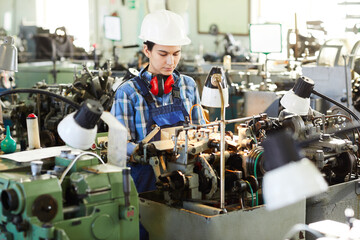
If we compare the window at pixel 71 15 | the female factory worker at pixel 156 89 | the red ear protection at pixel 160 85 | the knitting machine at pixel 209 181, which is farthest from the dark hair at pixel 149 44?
the window at pixel 71 15

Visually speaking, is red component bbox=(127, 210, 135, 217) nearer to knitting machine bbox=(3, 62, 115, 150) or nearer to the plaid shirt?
the plaid shirt

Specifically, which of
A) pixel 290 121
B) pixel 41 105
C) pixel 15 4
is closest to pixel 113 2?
pixel 15 4

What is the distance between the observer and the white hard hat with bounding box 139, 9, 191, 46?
2.51 meters

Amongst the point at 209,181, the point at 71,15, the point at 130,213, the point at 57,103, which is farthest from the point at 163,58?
the point at 71,15

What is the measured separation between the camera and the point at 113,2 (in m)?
9.49

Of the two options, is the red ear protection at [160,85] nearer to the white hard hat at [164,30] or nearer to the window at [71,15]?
the white hard hat at [164,30]

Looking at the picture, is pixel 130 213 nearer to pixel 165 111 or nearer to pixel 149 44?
pixel 165 111

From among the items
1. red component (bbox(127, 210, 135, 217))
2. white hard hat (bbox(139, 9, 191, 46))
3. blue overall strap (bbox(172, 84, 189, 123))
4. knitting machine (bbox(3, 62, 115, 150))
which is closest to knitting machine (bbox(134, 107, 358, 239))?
red component (bbox(127, 210, 135, 217))

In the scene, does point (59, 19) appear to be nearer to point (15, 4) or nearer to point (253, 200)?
point (15, 4)

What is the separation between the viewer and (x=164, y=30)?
98.9 inches

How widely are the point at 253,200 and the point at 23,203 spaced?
95cm

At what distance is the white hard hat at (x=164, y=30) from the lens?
8.24 ft

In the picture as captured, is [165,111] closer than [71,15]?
Yes

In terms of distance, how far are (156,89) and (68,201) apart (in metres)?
1.02
